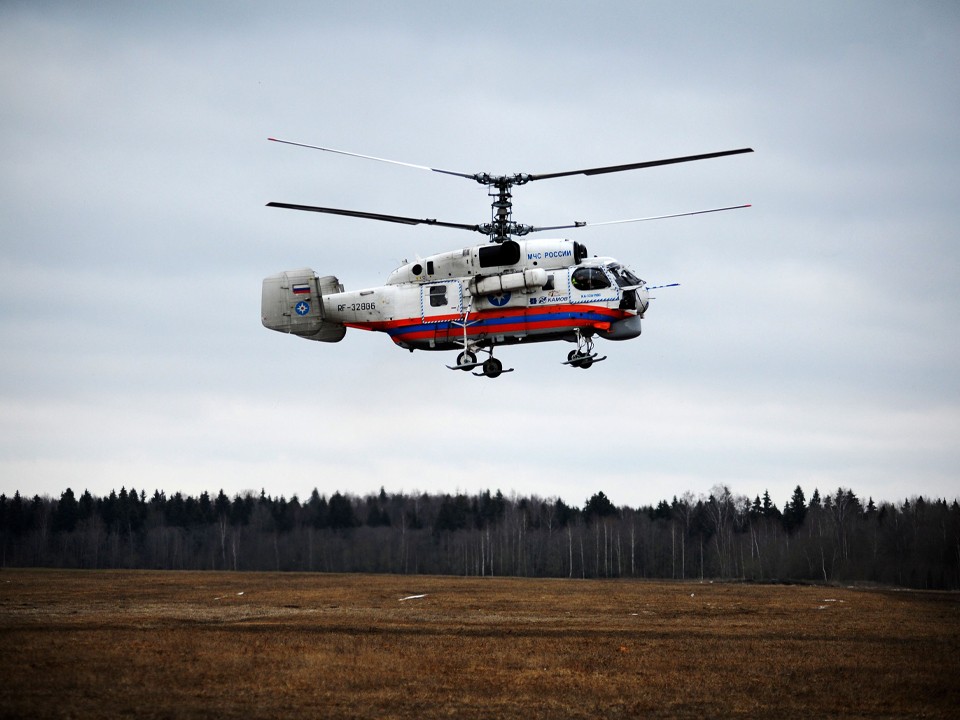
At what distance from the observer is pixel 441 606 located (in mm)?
58656

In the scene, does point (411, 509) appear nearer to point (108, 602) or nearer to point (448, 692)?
point (108, 602)

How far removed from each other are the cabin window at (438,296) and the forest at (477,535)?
231 feet

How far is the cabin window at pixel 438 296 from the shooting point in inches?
1746

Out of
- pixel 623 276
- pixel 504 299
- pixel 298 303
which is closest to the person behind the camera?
pixel 623 276

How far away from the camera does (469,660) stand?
37.6m

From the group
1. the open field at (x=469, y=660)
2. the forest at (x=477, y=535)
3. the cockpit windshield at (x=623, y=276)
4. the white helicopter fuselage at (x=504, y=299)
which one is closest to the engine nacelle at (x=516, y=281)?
the white helicopter fuselage at (x=504, y=299)

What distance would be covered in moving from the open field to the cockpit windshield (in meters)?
12.9

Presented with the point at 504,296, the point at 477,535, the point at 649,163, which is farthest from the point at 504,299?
the point at 477,535

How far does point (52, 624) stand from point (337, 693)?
16.7m

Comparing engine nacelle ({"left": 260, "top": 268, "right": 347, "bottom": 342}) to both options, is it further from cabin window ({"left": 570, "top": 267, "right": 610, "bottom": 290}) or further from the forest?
the forest

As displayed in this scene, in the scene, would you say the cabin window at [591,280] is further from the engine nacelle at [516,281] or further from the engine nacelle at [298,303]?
the engine nacelle at [298,303]

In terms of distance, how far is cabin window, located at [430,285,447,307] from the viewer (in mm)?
44344

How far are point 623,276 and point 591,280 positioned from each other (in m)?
1.26

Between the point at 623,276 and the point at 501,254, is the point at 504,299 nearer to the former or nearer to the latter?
the point at 501,254
